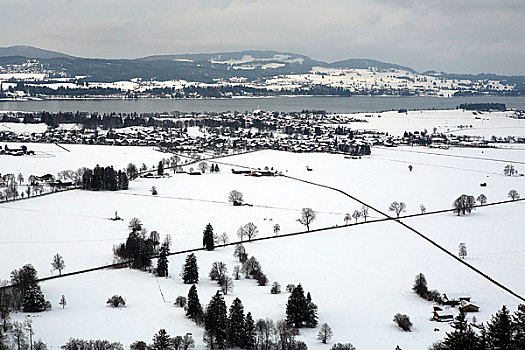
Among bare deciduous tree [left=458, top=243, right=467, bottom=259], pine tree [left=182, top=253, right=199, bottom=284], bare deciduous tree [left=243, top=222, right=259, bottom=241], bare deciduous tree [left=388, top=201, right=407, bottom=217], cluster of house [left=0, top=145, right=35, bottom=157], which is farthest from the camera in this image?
cluster of house [left=0, top=145, right=35, bottom=157]

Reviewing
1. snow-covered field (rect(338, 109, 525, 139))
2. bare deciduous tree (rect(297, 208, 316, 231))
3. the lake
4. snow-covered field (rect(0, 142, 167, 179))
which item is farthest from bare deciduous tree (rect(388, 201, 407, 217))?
the lake

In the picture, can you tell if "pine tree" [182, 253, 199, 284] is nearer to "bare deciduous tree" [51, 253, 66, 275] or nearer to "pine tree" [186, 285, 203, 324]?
"pine tree" [186, 285, 203, 324]

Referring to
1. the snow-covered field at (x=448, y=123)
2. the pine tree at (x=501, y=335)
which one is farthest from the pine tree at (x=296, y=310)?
the snow-covered field at (x=448, y=123)

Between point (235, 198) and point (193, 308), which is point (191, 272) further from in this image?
point (235, 198)

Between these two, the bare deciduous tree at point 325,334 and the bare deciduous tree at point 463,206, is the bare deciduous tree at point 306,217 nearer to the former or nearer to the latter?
the bare deciduous tree at point 463,206

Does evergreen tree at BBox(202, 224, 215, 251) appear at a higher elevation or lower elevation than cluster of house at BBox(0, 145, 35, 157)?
lower

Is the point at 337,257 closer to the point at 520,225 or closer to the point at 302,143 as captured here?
the point at 520,225
